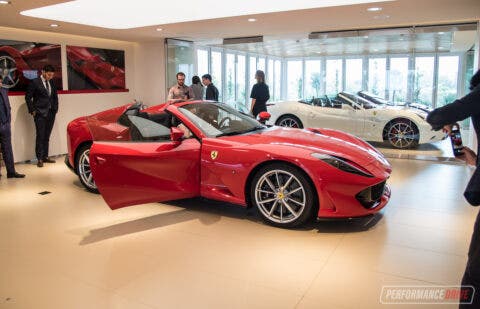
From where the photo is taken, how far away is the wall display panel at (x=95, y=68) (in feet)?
27.6

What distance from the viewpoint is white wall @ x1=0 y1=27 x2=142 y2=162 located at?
7.39 m

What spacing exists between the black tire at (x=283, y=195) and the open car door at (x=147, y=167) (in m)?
0.68

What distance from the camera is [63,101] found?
824 cm

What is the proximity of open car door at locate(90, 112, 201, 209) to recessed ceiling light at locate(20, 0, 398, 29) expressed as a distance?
302 centimetres

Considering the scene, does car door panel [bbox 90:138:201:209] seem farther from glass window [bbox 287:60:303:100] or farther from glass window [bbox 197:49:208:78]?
glass window [bbox 197:49:208:78]

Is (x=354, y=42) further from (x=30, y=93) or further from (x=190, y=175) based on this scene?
(x=30, y=93)

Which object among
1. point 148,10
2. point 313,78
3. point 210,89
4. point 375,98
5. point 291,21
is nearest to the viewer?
point 291,21

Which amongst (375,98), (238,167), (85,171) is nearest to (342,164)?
(238,167)

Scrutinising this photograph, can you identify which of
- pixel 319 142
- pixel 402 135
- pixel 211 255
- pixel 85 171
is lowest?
pixel 211 255

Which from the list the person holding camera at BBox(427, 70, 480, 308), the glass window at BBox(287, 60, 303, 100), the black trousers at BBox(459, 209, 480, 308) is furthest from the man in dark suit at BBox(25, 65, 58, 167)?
the black trousers at BBox(459, 209, 480, 308)

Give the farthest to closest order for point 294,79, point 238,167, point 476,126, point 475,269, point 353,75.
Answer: point 294,79
point 353,75
point 238,167
point 476,126
point 475,269

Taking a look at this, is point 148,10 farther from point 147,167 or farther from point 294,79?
point 147,167

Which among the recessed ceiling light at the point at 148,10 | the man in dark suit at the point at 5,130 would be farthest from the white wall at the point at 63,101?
the man in dark suit at the point at 5,130

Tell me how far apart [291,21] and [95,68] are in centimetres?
450
